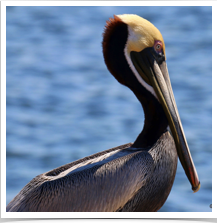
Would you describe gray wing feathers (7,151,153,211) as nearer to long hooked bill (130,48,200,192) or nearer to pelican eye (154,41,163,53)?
long hooked bill (130,48,200,192)

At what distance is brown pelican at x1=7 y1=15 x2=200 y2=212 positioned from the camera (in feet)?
12.5

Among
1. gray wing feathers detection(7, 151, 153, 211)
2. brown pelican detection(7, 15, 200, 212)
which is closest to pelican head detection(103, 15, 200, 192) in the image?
brown pelican detection(7, 15, 200, 212)

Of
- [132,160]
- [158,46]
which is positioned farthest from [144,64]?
[132,160]

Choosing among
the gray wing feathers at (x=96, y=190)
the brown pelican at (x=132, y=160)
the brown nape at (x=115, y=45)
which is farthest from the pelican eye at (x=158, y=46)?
the gray wing feathers at (x=96, y=190)

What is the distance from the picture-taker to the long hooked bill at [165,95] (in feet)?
12.9

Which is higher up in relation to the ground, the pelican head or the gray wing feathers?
the pelican head

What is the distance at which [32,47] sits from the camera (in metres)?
14.7

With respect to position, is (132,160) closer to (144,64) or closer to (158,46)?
(144,64)

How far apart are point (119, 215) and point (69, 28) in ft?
40.8

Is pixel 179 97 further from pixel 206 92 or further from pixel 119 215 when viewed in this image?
pixel 119 215

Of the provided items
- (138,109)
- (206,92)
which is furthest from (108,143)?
(206,92)

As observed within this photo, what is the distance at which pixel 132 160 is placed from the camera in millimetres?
3838

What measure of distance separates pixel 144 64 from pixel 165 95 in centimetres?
33

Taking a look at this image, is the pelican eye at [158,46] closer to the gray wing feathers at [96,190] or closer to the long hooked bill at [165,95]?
the long hooked bill at [165,95]
